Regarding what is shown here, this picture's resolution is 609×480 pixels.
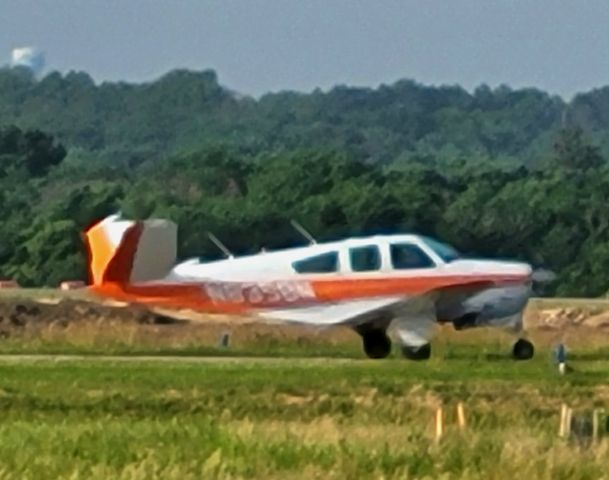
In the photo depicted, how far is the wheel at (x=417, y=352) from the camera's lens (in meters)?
33.5

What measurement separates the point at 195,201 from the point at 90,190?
11.8 feet

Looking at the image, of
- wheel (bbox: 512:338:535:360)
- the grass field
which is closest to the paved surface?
the grass field

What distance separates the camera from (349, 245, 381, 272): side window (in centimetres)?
3450

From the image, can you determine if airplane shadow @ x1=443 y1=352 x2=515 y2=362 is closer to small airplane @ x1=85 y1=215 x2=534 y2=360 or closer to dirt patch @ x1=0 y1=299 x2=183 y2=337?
small airplane @ x1=85 y1=215 x2=534 y2=360

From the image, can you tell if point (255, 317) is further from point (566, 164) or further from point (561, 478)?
point (566, 164)

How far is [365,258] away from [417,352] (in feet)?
5.82

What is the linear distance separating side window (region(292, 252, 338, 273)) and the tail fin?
1.82 meters

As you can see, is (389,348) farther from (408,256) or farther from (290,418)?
(290,418)

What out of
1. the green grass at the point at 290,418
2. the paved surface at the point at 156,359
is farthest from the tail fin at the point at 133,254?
the green grass at the point at 290,418


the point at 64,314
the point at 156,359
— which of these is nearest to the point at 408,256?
the point at 156,359

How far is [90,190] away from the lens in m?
81.8

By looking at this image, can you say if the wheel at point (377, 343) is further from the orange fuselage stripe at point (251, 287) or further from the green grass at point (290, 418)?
the green grass at point (290, 418)

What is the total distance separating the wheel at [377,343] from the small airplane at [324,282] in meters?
0.04

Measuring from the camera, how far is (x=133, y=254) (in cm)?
3428
